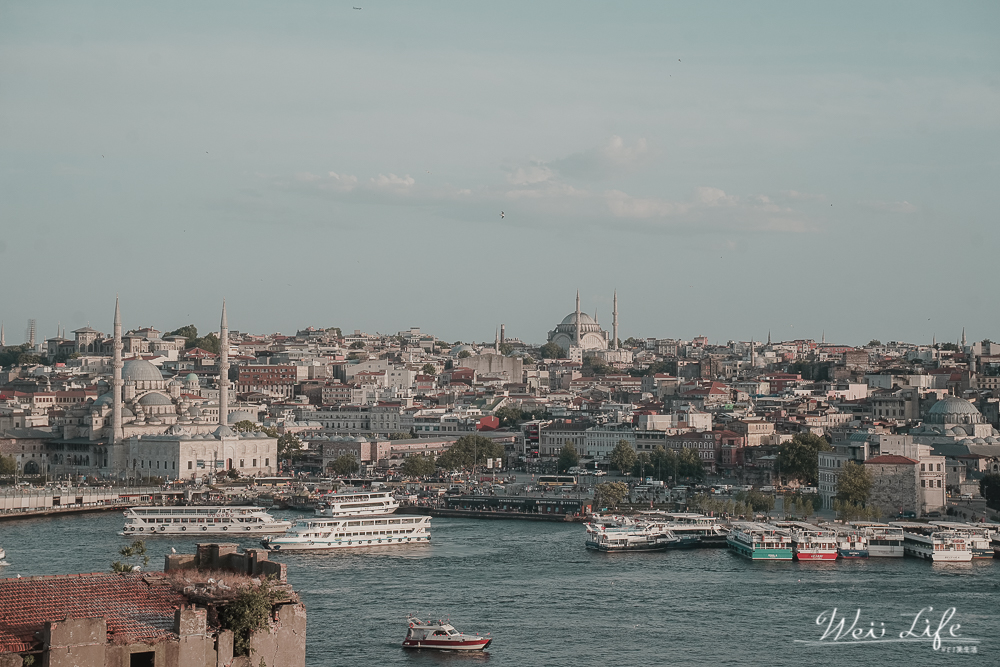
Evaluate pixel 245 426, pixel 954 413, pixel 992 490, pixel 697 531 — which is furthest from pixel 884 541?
pixel 245 426

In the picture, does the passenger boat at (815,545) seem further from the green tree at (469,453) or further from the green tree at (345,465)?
the green tree at (345,465)

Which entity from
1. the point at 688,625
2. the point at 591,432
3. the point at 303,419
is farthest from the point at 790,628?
the point at 303,419

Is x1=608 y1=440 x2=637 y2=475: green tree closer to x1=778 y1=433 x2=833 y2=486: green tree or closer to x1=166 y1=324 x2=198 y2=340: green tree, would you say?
x1=778 y1=433 x2=833 y2=486: green tree

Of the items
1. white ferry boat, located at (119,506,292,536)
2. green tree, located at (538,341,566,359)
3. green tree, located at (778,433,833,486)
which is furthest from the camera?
green tree, located at (538,341,566,359)

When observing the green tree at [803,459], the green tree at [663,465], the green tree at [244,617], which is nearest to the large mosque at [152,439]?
the green tree at [663,465]

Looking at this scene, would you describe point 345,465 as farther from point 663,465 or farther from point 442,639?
point 442,639

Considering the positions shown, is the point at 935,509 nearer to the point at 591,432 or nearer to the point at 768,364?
the point at 591,432

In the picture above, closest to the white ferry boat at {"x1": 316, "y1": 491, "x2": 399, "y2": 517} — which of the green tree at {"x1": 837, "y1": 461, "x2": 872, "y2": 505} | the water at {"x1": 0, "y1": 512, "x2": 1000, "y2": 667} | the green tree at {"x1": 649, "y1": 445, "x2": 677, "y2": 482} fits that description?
the water at {"x1": 0, "y1": 512, "x2": 1000, "y2": 667}

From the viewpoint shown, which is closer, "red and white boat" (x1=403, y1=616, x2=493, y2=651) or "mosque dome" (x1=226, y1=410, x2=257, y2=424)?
"red and white boat" (x1=403, y1=616, x2=493, y2=651)
